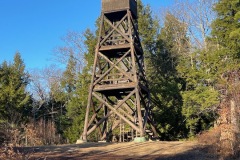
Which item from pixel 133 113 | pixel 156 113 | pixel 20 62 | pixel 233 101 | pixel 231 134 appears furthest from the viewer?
pixel 20 62

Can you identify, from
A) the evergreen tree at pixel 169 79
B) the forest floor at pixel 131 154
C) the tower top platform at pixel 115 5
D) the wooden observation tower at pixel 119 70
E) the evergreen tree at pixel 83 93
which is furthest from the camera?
the evergreen tree at pixel 83 93

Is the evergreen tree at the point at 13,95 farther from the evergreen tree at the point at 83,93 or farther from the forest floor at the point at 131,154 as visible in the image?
the forest floor at the point at 131,154

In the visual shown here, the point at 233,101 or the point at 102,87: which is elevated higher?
the point at 102,87

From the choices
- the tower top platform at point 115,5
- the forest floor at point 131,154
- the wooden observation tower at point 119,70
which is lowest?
the forest floor at point 131,154

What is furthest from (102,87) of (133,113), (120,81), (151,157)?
(151,157)

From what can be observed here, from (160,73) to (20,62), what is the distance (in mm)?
18590

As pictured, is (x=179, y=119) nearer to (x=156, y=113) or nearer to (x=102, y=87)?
(x=156, y=113)

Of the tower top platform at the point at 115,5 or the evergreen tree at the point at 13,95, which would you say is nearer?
the tower top platform at the point at 115,5

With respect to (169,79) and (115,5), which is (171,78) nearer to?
(169,79)

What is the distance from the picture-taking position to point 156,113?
93.9ft

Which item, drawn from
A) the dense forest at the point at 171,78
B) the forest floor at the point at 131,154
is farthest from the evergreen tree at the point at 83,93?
the forest floor at the point at 131,154

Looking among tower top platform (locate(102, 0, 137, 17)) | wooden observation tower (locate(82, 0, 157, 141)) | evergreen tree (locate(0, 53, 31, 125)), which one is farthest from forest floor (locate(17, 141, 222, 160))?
evergreen tree (locate(0, 53, 31, 125))

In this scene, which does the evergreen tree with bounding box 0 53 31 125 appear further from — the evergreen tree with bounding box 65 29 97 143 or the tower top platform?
the tower top platform

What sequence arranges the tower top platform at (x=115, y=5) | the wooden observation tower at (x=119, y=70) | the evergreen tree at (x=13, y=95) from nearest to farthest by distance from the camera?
the wooden observation tower at (x=119, y=70) → the tower top platform at (x=115, y=5) → the evergreen tree at (x=13, y=95)
